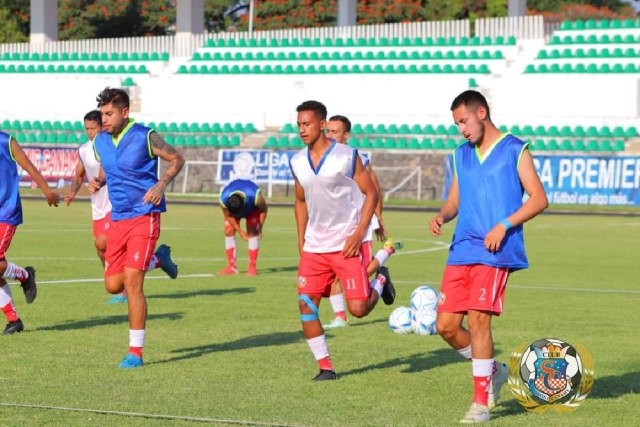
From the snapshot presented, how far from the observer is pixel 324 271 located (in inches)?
379

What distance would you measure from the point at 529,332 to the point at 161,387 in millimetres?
4581

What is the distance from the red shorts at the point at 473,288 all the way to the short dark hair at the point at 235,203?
10.0m

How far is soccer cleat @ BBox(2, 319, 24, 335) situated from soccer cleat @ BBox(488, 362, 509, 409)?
5.24m

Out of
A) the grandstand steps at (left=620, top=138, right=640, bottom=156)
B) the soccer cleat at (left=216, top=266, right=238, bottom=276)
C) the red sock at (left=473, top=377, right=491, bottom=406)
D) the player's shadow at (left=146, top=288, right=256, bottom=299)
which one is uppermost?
the grandstand steps at (left=620, top=138, right=640, bottom=156)

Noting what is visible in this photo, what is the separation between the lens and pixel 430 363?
1043 cm

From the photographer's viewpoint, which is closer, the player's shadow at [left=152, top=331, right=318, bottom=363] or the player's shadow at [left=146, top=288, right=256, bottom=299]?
the player's shadow at [left=152, top=331, right=318, bottom=363]

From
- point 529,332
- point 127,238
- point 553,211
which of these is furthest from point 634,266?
point 553,211

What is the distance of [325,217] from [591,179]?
29.6 metres

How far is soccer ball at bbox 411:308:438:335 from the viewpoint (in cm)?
1207

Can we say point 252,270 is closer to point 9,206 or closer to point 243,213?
point 243,213

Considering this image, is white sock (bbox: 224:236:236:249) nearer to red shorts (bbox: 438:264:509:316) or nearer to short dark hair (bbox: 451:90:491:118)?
red shorts (bbox: 438:264:509:316)

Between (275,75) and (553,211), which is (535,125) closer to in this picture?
(553,211)

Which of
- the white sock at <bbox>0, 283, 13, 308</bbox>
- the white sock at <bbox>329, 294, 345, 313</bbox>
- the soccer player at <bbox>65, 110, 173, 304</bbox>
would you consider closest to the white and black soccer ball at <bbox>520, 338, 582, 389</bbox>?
the white sock at <bbox>329, 294, 345, 313</bbox>

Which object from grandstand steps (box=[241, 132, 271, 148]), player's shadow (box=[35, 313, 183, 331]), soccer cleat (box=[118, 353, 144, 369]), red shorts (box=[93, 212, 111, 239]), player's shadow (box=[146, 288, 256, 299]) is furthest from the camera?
grandstand steps (box=[241, 132, 271, 148])
